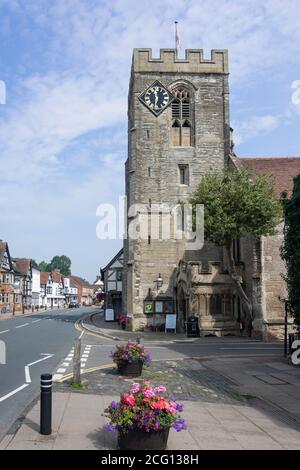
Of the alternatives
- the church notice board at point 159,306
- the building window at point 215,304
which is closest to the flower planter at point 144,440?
the building window at point 215,304

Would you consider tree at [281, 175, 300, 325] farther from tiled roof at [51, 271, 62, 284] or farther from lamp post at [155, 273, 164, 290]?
tiled roof at [51, 271, 62, 284]

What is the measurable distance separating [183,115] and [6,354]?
2318 centimetres

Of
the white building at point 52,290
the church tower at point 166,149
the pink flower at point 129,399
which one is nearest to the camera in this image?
the pink flower at point 129,399

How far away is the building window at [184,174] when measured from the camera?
3388cm

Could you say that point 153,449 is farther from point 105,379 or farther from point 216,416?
point 105,379

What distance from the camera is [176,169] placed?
111 feet

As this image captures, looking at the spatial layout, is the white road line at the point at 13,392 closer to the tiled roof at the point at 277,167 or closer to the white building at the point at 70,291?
the tiled roof at the point at 277,167

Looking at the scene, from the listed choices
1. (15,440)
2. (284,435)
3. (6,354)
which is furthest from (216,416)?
(6,354)

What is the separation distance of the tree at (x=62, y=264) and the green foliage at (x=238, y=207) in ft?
514

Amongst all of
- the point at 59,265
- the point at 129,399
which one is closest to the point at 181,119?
the point at 129,399

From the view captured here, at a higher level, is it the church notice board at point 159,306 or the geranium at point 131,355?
the church notice board at point 159,306

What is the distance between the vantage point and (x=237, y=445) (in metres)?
7.00

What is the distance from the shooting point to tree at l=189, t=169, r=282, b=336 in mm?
24422

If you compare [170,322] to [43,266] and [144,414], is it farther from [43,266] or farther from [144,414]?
[43,266]
